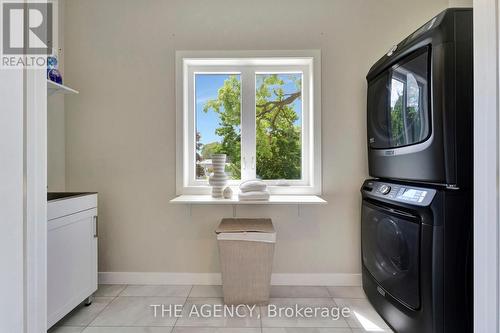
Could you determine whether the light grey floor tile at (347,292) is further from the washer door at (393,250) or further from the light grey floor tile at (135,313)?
the light grey floor tile at (135,313)

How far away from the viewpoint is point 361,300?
1.89 m

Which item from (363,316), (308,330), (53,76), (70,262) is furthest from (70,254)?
(363,316)

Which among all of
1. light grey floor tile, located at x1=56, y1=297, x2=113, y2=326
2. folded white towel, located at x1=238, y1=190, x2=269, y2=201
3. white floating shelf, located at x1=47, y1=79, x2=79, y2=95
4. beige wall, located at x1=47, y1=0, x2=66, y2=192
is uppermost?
white floating shelf, located at x1=47, y1=79, x2=79, y2=95

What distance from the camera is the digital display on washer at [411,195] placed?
1273mm

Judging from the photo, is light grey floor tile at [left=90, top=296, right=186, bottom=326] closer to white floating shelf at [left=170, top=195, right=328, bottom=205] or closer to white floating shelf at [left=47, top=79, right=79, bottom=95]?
white floating shelf at [left=170, top=195, right=328, bottom=205]

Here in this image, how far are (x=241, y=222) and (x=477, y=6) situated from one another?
1705mm

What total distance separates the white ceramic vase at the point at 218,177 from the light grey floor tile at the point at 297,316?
912 mm

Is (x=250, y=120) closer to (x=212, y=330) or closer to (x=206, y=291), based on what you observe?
(x=206, y=291)

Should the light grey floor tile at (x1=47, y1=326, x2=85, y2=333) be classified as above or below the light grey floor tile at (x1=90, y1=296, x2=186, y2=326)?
below

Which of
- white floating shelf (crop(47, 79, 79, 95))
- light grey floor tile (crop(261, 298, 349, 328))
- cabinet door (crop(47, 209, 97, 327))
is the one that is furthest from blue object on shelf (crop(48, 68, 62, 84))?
light grey floor tile (crop(261, 298, 349, 328))

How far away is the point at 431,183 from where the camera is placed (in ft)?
4.10

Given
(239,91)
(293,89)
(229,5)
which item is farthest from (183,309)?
(229,5)

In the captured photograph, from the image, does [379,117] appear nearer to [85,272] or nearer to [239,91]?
[239,91]

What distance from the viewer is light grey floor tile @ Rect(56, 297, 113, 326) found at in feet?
5.42
